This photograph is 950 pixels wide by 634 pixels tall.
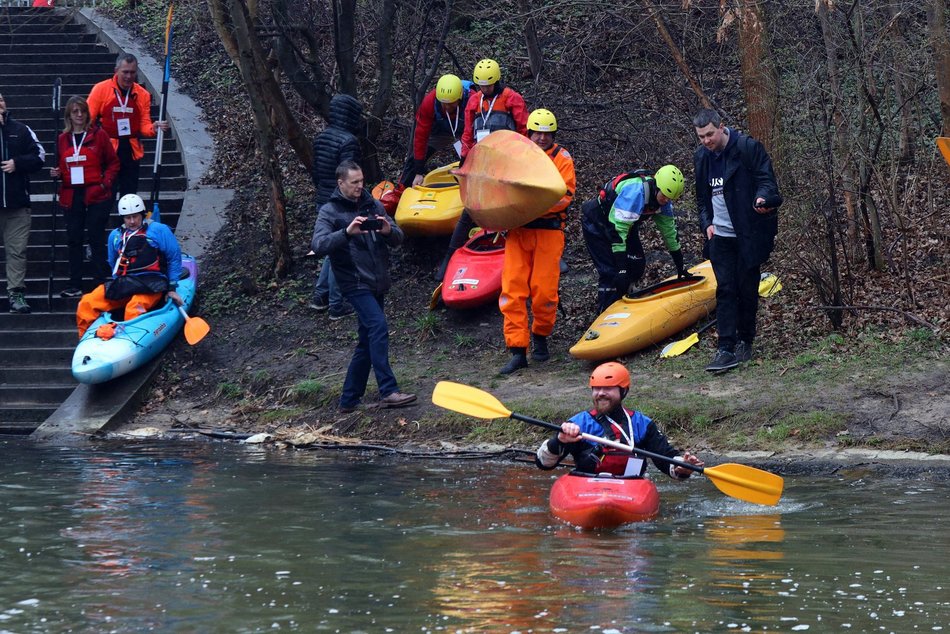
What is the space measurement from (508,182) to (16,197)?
4790 millimetres

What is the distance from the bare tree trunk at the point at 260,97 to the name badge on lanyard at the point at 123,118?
1128mm

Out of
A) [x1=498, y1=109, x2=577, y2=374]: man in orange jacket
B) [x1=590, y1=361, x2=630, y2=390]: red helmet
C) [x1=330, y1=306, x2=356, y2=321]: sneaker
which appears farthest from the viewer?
[x1=330, y1=306, x2=356, y2=321]: sneaker

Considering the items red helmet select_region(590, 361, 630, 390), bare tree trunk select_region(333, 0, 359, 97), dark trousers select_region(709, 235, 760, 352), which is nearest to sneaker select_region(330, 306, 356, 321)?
bare tree trunk select_region(333, 0, 359, 97)

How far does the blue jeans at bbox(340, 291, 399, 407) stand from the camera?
9984mm

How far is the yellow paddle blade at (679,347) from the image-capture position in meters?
10.4

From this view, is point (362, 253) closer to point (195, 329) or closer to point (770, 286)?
point (195, 329)

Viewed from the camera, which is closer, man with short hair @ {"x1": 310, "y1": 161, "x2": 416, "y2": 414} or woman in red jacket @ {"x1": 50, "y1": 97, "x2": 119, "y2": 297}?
man with short hair @ {"x1": 310, "y1": 161, "x2": 416, "y2": 414}

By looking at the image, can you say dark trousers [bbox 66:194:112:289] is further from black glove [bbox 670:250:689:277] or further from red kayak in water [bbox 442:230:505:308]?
black glove [bbox 670:250:689:277]

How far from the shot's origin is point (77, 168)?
39.2 ft

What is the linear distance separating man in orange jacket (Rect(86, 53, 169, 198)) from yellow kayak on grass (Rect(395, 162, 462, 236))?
254cm

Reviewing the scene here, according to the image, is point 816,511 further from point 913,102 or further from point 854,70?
Answer: point 913,102

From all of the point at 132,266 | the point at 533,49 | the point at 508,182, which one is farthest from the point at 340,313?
the point at 533,49

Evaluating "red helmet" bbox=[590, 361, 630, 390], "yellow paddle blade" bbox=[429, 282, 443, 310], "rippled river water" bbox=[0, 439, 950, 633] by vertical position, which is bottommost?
"rippled river water" bbox=[0, 439, 950, 633]

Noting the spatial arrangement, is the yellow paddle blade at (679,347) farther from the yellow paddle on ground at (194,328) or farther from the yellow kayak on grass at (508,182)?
the yellow paddle on ground at (194,328)
